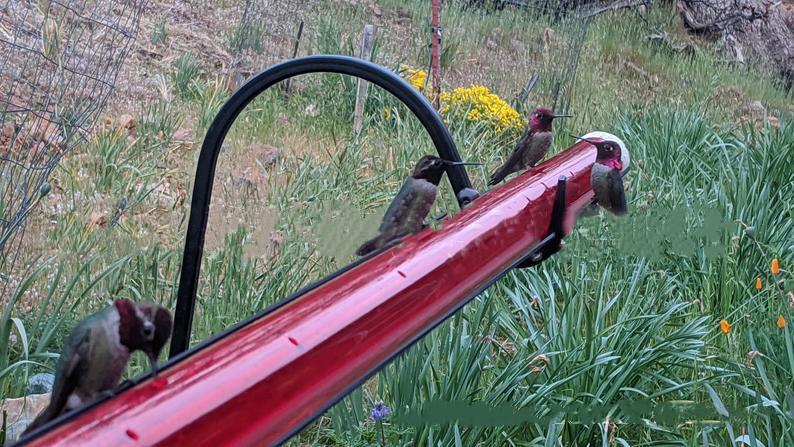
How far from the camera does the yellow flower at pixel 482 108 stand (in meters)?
5.50

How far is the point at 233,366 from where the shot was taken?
673 millimetres

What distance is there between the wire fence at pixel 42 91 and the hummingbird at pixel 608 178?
1.60m

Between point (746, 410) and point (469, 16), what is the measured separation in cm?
668

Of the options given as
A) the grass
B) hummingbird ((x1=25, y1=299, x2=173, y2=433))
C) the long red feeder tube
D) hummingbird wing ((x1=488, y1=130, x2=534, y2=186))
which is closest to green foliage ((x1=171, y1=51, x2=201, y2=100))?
the grass

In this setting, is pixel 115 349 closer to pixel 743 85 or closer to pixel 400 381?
pixel 400 381

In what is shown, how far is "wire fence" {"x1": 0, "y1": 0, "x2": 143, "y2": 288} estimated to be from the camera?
9.62 feet

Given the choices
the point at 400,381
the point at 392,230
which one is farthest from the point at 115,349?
the point at 400,381

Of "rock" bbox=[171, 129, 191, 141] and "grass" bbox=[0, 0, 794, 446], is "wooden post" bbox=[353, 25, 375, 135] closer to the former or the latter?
"grass" bbox=[0, 0, 794, 446]

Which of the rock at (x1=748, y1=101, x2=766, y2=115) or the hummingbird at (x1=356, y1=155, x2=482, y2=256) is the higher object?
the hummingbird at (x1=356, y1=155, x2=482, y2=256)

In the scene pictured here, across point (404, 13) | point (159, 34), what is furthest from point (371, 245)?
point (404, 13)

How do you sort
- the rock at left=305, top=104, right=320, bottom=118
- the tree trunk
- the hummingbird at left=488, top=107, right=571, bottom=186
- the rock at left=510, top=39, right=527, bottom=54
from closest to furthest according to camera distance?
the hummingbird at left=488, top=107, right=571, bottom=186, the rock at left=305, top=104, right=320, bottom=118, the rock at left=510, top=39, right=527, bottom=54, the tree trunk

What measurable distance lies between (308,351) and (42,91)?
4.84 meters

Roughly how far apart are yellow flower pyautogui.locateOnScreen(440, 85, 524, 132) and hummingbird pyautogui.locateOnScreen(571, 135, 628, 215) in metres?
3.79

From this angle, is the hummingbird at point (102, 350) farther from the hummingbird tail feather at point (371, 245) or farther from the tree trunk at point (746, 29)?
the tree trunk at point (746, 29)
